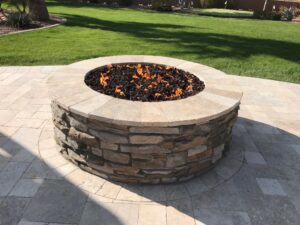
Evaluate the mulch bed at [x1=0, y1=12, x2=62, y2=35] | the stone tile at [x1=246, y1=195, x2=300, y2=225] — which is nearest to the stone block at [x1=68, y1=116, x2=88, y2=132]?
the stone tile at [x1=246, y1=195, x2=300, y2=225]

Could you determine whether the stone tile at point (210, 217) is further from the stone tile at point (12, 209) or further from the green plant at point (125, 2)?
the green plant at point (125, 2)

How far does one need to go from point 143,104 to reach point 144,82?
37.9 inches

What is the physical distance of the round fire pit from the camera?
12.5 ft

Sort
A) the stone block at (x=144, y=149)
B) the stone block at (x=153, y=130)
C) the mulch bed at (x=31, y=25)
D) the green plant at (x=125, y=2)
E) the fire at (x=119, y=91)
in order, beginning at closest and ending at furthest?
the stone block at (x=153, y=130), the stone block at (x=144, y=149), the fire at (x=119, y=91), the mulch bed at (x=31, y=25), the green plant at (x=125, y=2)

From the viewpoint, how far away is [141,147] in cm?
387

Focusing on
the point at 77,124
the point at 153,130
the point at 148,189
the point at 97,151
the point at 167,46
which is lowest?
the point at 148,189

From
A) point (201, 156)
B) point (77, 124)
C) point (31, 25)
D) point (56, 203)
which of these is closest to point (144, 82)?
point (77, 124)

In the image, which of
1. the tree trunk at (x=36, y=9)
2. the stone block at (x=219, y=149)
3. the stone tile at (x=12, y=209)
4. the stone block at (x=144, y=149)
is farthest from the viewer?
the tree trunk at (x=36, y=9)

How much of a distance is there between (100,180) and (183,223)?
1.30 meters

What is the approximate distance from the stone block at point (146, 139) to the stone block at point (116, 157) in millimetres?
267

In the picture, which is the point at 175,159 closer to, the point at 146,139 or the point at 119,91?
the point at 146,139

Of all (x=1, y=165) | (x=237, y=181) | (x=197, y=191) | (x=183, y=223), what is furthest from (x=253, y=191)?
(x=1, y=165)

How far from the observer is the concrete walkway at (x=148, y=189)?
3600 millimetres

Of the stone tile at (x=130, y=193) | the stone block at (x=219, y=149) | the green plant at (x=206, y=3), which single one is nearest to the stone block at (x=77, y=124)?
the stone tile at (x=130, y=193)
